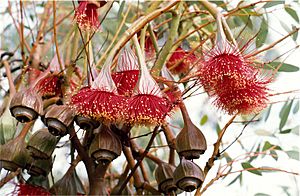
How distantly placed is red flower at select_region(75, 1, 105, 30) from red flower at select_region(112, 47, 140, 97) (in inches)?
3.9

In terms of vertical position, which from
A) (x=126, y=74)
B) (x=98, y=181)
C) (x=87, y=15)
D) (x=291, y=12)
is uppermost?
(x=291, y=12)

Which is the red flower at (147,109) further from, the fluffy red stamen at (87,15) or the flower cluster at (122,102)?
the fluffy red stamen at (87,15)

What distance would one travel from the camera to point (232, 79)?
26.9 inches

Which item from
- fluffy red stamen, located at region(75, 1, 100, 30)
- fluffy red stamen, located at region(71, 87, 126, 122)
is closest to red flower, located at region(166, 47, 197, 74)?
fluffy red stamen, located at region(75, 1, 100, 30)

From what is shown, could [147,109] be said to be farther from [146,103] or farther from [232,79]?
[232,79]

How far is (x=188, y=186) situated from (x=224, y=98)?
0.12 metres

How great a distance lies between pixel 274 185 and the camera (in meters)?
1.43

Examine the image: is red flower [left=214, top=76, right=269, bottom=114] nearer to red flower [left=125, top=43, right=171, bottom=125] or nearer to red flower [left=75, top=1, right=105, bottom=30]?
red flower [left=125, top=43, right=171, bottom=125]

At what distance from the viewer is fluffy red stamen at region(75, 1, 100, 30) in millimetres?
761

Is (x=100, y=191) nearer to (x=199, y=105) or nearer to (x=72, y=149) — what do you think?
(x=72, y=149)

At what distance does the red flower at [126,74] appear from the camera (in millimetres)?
702

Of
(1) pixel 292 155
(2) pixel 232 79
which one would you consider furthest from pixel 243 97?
(1) pixel 292 155

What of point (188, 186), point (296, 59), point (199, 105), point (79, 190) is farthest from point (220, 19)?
point (199, 105)

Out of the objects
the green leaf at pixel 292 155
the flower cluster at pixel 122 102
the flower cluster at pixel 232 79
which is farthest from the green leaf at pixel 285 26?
the flower cluster at pixel 122 102
